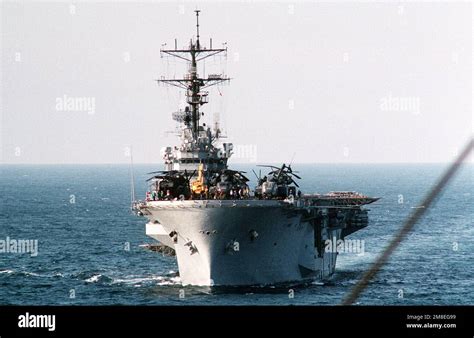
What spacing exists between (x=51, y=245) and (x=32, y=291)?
23403 millimetres

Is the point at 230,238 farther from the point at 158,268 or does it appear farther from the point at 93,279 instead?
the point at 158,268

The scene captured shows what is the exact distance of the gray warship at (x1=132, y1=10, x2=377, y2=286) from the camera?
46531 millimetres

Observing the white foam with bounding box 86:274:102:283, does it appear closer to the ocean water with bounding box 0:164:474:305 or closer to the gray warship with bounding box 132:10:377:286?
the ocean water with bounding box 0:164:474:305

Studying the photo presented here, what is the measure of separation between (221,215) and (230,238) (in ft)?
4.87

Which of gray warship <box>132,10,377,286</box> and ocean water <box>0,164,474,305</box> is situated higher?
gray warship <box>132,10,377,286</box>

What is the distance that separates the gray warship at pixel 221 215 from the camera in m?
46.5

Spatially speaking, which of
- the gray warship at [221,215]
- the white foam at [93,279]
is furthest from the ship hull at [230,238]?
the white foam at [93,279]

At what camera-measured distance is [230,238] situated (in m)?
46.9

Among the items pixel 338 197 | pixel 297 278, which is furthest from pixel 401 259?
pixel 297 278

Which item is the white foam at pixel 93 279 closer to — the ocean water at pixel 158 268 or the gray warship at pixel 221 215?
the ocean water at pixel 158 268

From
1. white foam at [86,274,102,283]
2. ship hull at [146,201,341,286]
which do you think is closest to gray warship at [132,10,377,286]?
ship hull at [146,201,341,286]

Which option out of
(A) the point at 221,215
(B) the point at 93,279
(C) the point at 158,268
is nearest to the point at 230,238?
(A) the point at 221,215

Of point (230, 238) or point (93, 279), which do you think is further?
point (93, 279)

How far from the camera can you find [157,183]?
5162 cm
